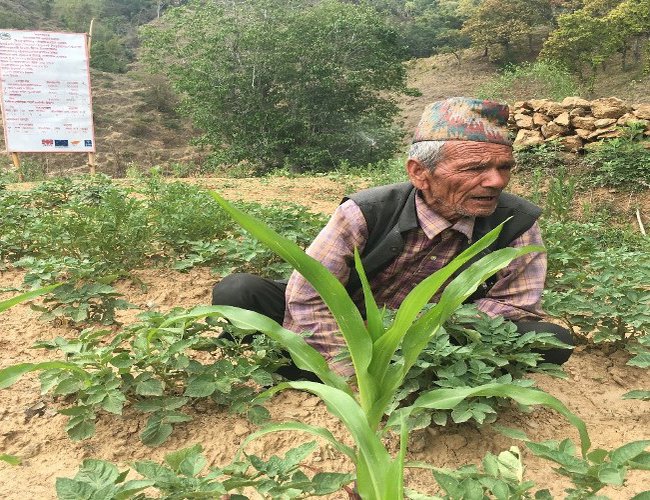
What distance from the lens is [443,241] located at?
2170 mm

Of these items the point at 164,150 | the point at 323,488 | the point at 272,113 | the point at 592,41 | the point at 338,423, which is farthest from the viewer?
the point at 164,150

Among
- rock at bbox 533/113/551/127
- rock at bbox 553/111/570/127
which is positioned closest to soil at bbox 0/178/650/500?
rock at bbox 553/111/570/127

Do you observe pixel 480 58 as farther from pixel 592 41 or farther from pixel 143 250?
pixel 143 250

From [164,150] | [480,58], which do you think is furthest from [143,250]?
[480,58]

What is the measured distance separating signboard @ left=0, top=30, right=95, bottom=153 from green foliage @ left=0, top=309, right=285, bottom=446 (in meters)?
6.25

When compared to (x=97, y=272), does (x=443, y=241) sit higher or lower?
higher

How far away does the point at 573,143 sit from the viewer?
Result: 7.04 m

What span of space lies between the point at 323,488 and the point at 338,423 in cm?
76

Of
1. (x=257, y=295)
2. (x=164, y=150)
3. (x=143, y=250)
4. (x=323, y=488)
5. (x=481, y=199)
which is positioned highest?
(x=481, y=199)

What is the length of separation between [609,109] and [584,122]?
0.33 m

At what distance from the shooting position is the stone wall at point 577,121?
695 centimetres

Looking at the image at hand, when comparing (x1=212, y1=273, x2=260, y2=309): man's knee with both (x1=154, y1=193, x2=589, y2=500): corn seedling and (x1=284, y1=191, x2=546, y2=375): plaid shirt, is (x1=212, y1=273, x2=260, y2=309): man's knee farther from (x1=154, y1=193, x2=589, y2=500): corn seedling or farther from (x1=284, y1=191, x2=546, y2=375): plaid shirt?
(x1=154, y1=193, x2=589, y2=500): corn seedling

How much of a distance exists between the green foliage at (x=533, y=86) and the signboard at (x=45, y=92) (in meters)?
7.40

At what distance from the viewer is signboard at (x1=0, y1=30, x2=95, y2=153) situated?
7258 millimetres
